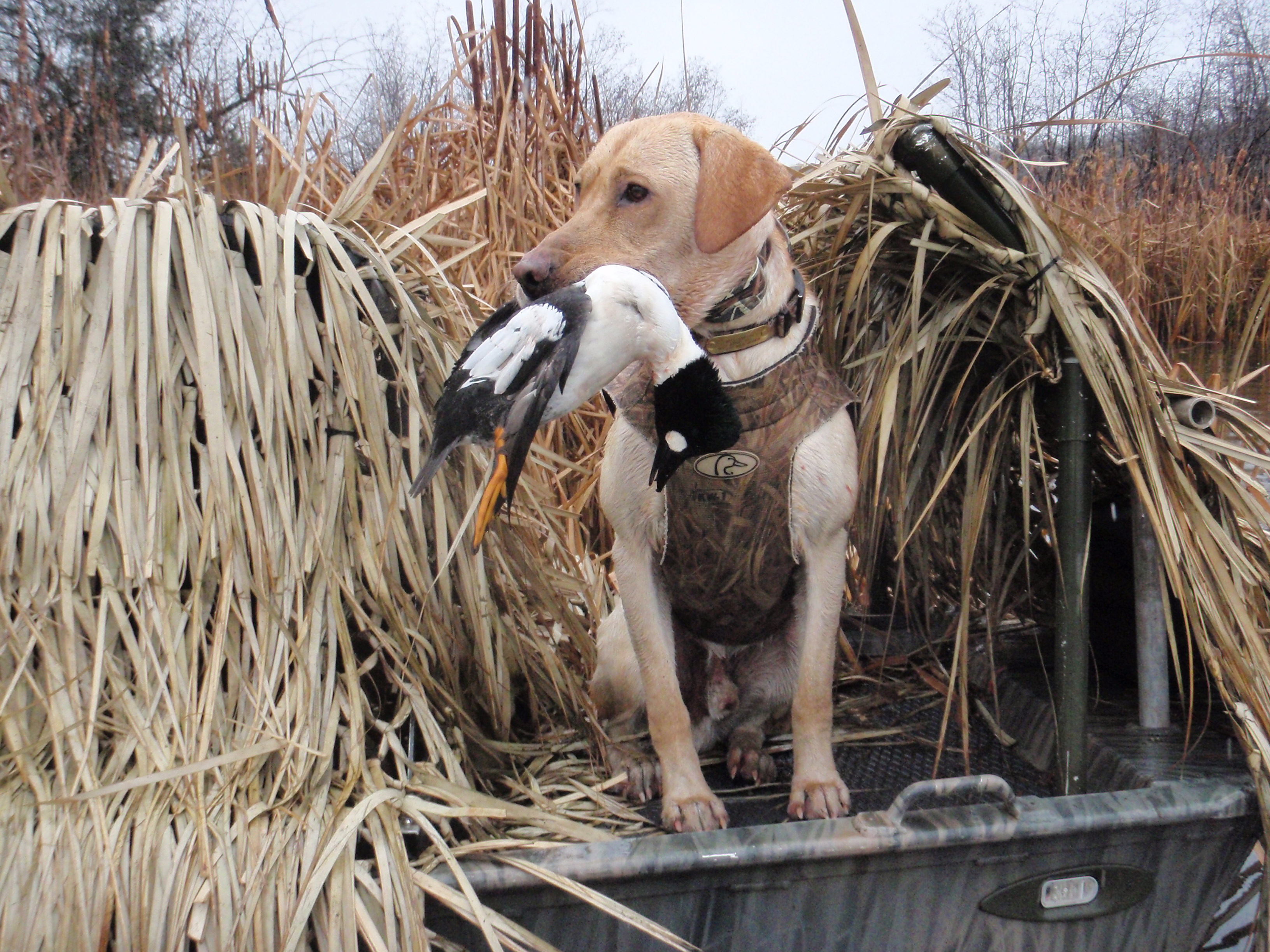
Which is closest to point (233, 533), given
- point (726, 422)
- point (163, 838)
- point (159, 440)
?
point (159, 440)

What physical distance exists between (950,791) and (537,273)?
92 centimetres

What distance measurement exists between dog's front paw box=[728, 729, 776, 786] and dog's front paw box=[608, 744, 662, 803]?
0.15 metres

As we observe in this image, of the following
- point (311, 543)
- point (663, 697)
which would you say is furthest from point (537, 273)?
point (663, 697)

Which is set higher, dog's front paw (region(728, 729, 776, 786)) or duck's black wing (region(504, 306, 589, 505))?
duck's black wing (region(504, 306, 589, 505))

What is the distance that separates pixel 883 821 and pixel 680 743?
0.42 meters

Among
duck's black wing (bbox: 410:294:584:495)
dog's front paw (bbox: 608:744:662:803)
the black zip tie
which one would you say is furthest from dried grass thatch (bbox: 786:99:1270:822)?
duck's black wing (bbox: 410:294:584:495)

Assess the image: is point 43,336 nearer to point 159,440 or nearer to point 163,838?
point 159,440

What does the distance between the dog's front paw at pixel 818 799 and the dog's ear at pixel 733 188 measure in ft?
2.86

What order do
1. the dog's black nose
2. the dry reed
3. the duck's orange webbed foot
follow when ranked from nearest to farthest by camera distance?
1. the duck's orange webbed foot
2. the dog's black nose
3. the dry reed

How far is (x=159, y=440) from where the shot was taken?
4.36ft

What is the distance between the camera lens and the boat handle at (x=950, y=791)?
3.87 ft

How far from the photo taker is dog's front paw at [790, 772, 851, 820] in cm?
145

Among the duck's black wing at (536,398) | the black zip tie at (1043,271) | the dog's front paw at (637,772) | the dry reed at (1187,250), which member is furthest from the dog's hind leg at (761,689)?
the dry reed at (1187,250)

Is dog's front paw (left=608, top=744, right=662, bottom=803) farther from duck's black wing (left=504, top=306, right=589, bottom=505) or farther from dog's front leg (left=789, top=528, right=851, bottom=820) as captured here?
duck's black wing (left=504, top=306, right=589, bottom=505)
